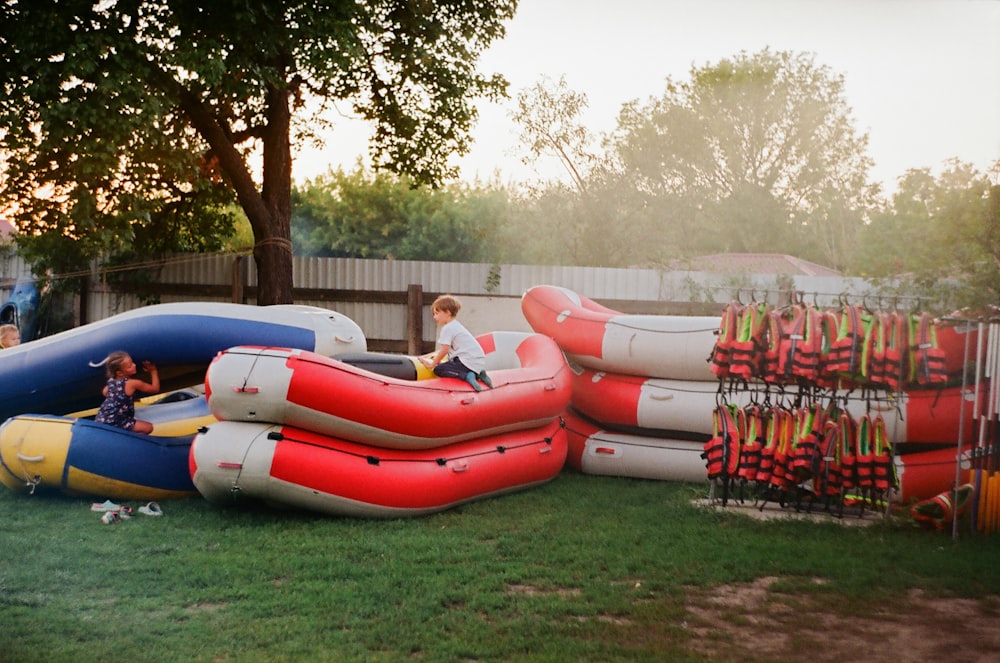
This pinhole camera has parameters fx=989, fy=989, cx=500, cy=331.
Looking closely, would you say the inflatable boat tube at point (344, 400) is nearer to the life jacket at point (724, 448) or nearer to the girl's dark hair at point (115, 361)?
the girl's dark hair at point (115, 361)

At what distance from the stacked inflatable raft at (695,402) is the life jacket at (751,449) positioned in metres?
0.03

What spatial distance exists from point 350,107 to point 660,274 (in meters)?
4.53

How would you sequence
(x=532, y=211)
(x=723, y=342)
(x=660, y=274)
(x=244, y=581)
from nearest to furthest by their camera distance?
(x=244, y=581) < (x=723, y=342) < (x=660, y=274) < (x=532, y=211)

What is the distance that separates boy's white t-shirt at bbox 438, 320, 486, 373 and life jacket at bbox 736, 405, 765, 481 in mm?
1767

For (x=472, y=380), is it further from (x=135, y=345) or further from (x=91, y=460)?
(x=91, y=460)

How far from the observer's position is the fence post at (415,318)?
12164mm

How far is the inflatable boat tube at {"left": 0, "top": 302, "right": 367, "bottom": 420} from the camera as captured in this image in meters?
6.43

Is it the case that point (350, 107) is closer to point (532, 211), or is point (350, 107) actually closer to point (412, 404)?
point (532, 211)

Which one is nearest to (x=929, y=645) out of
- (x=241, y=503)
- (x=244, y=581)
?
(x=244, y=581)

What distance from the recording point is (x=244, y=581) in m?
4.48

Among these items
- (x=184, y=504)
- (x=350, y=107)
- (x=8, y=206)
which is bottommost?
(x=184, y=504)

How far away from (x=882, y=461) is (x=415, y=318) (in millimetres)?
→ 7169

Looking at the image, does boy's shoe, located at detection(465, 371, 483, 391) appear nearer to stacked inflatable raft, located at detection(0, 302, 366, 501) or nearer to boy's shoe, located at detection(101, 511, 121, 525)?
stacked inflatable raft, located at detection(0, 302, 366, 501)

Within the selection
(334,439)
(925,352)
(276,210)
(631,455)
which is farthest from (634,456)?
(276,210)
